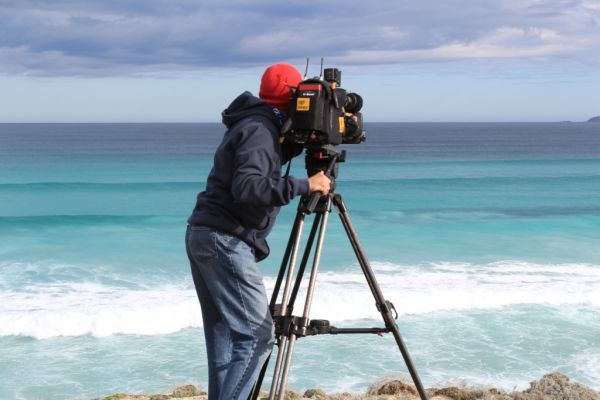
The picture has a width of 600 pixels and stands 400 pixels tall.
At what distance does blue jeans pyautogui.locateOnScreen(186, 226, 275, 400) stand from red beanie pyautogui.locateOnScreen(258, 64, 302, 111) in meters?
0.58

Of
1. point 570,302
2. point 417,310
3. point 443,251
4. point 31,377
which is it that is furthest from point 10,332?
point 443,251

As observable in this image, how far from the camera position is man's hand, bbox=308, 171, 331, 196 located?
2826 mm

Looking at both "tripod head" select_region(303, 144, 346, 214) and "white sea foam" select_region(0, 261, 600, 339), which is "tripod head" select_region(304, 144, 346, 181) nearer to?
"tripod head" select_region(303, 144, 346, 214)

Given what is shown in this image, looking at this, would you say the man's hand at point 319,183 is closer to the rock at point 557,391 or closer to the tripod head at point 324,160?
the tripod head at point 324,160

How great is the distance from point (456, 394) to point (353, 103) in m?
2.54

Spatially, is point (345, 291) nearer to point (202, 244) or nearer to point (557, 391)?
point (557, 391)

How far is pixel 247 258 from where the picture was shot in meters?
2.84

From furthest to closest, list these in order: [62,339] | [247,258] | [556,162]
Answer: [556,162] → [62,339] → [247,258]

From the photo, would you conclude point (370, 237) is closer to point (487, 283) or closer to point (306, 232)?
point (306, 232)

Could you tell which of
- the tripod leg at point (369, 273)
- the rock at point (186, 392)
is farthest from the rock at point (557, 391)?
the rock at point (186, 392)

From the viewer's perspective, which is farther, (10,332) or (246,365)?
(10,332)

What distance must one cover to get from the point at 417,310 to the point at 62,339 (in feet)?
14.4

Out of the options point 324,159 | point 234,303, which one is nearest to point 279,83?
point 324,159

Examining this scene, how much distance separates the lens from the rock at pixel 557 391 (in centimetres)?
454
